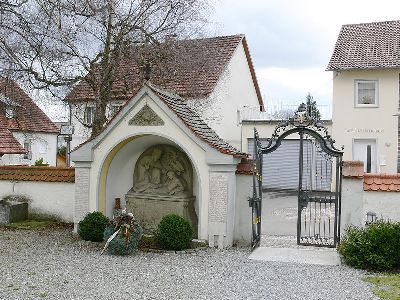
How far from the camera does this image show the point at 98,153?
45.5 ft

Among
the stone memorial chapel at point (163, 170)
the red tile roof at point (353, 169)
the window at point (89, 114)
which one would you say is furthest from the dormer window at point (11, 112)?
the red tile roof at point (353, 169)

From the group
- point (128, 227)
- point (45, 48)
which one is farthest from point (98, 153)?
point (45, 48)

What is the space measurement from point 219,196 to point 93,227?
337 centimetres

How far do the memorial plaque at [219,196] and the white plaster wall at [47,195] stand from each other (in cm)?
516

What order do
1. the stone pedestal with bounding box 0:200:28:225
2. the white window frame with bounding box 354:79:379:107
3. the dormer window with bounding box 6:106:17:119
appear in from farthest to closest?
the white window frame with bounding box 354:79:379:107 < the dormer window with bounding box 6:106:17:119 < the stone pedestal with bounding box 0:200:28:225

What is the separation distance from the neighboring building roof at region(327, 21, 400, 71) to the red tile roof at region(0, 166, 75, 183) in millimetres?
14851

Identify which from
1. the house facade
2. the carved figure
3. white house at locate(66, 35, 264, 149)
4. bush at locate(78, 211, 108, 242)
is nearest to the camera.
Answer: bush at locate(78, 211, 108, 242)

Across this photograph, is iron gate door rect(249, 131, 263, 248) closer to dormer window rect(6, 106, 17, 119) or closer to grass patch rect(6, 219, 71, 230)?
grass patch rect(6, 219, 71, 230)

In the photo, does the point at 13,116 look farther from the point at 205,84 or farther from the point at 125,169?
the point at 205,84

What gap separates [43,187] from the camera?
16344 mm

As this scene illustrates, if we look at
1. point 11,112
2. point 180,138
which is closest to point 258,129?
point 11,112

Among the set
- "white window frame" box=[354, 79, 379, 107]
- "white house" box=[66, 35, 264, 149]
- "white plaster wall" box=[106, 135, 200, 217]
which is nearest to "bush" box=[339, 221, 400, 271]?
"white plaster wall" box=[106, 135, 200, 217]

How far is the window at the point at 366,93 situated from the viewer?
2555 cm

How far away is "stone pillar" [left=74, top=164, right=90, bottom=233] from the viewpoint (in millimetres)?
14062
